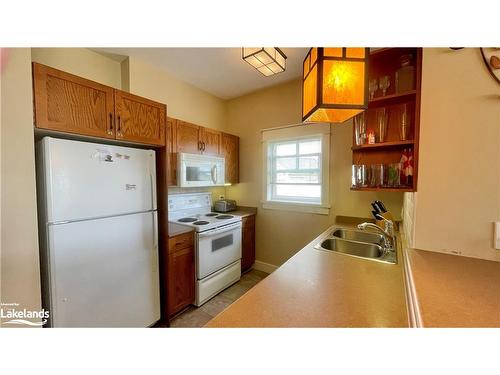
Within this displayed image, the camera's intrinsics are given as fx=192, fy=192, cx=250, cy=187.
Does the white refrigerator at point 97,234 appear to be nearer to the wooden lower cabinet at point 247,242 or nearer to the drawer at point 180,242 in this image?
the drawer at point 180,242

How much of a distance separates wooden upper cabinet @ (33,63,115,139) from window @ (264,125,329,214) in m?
1.98

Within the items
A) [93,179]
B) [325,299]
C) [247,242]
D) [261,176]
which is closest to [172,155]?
[93,179]

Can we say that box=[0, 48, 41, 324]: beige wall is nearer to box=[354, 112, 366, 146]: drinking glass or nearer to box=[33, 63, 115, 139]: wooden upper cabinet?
box=[33, 63, 115, 139]: wooden upper cabinet

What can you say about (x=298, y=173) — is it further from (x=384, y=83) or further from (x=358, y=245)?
(x=384, y=83)

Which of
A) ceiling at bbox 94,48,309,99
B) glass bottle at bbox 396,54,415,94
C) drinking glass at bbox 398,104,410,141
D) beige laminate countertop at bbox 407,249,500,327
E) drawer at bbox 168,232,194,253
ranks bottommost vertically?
drawer at bbox 168,232,194,253

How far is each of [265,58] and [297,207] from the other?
1797 mm

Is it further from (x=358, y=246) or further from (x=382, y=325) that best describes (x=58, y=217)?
(x=358, y=246)

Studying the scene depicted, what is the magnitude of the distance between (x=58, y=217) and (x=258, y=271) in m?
2.45

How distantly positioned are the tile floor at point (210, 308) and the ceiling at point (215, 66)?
8.87 feet

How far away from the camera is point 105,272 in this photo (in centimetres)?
139

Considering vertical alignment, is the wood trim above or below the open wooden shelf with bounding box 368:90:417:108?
below

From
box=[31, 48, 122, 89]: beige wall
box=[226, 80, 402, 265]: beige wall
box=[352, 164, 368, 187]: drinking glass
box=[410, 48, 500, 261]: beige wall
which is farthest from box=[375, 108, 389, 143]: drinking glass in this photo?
box=[31, 48, 122, 89]: beige wall

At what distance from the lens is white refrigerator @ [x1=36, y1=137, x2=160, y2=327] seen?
45.9 inches

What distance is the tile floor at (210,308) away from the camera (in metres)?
1.88
